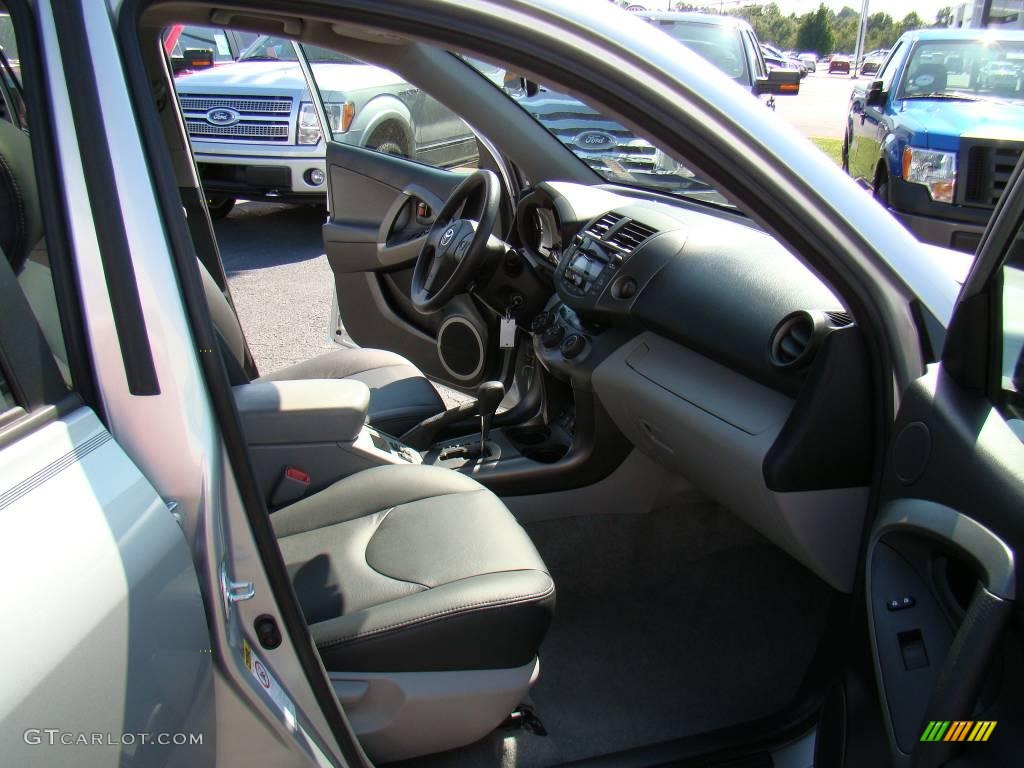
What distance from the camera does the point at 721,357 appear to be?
6.33 ft

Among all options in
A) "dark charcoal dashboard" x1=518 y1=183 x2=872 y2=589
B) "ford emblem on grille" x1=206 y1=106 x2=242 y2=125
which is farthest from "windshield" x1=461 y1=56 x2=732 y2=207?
"ford emblem on grille" x1=206 y1=106 x2=242 y2=125

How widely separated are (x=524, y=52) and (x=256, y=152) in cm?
610

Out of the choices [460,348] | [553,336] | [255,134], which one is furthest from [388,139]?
[255,134]

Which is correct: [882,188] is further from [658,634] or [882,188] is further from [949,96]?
[658,634]

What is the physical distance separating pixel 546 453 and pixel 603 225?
727mm

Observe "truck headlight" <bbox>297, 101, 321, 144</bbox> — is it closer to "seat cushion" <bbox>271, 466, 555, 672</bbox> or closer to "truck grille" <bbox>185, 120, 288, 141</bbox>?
"truck grille" <bbox>185, 120, 288, 141</bbox>

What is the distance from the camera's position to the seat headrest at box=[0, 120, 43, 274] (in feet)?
3.43

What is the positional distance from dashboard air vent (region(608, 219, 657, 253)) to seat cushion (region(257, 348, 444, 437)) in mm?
917

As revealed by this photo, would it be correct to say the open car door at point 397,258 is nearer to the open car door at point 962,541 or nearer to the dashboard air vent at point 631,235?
the dashboard air vent at point 631,235

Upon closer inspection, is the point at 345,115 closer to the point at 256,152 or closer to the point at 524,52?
the point at 256,152

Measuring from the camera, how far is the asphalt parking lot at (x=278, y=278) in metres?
4.96

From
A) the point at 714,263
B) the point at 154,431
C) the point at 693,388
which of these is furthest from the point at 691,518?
the point at 154,431

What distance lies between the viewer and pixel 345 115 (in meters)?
5.82

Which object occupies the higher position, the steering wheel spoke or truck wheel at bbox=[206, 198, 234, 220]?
the steering wheel spoke
